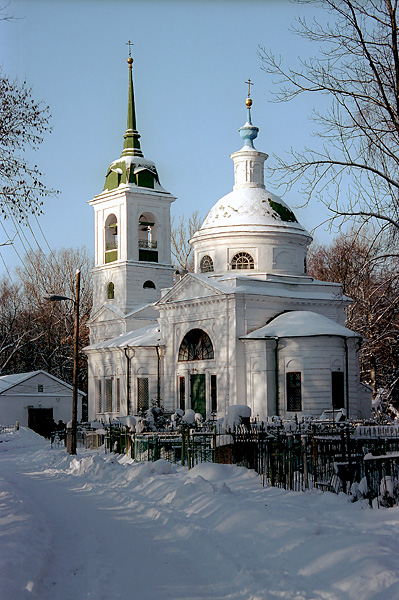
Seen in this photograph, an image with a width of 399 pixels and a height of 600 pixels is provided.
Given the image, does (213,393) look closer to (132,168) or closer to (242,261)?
(242,261)

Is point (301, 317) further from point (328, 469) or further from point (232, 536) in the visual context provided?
point (232, 536)

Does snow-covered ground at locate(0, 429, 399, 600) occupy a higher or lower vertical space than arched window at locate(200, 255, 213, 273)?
lower

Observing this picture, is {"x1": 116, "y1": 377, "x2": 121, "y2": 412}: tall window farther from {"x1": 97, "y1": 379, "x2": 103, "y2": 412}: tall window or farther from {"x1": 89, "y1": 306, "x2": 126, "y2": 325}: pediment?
{"x1": 89, "y1": 306, "x2": 126, "y2": 325}: pediment

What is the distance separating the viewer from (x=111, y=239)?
53.5 meters

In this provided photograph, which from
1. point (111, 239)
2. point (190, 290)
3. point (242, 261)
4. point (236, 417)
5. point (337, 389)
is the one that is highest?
point (111, 239)

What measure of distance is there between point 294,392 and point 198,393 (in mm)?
5677

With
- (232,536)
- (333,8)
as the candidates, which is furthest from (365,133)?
(232,536)

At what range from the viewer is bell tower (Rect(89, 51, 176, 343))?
5141 cm

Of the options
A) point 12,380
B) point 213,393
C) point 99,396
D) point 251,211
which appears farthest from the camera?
point 12,380

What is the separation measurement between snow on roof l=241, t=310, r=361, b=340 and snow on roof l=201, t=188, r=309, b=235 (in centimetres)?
583

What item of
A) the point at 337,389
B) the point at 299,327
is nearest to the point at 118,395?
the point at 299,327

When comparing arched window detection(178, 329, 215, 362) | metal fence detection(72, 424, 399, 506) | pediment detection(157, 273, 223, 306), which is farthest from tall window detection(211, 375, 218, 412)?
metal fence detection(72, 424, 399, 506)

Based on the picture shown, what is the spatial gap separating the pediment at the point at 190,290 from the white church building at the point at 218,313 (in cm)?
6

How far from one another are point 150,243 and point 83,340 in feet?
55.7
